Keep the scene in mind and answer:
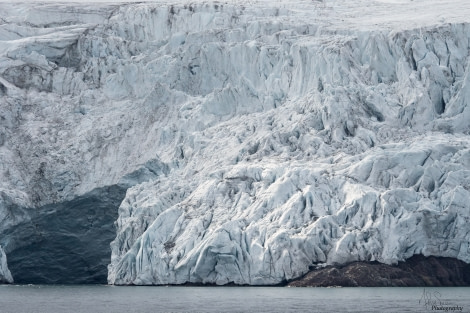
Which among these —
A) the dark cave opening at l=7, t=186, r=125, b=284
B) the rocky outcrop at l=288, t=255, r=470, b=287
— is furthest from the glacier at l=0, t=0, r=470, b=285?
the rocky outcrop at l=288, t=255, r=470, b=287

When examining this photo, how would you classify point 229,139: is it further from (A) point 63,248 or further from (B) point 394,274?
(B) point 394,274

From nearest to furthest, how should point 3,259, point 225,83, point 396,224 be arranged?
point 396,224
point 3,259
point 225,83

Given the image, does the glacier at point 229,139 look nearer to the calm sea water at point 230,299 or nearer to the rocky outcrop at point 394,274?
the rocky outcrop at point 394,274

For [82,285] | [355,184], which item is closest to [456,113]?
[355,184]

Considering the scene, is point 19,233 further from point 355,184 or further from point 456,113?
point 456,113

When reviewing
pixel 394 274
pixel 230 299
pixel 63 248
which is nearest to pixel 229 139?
pixel 63 248
